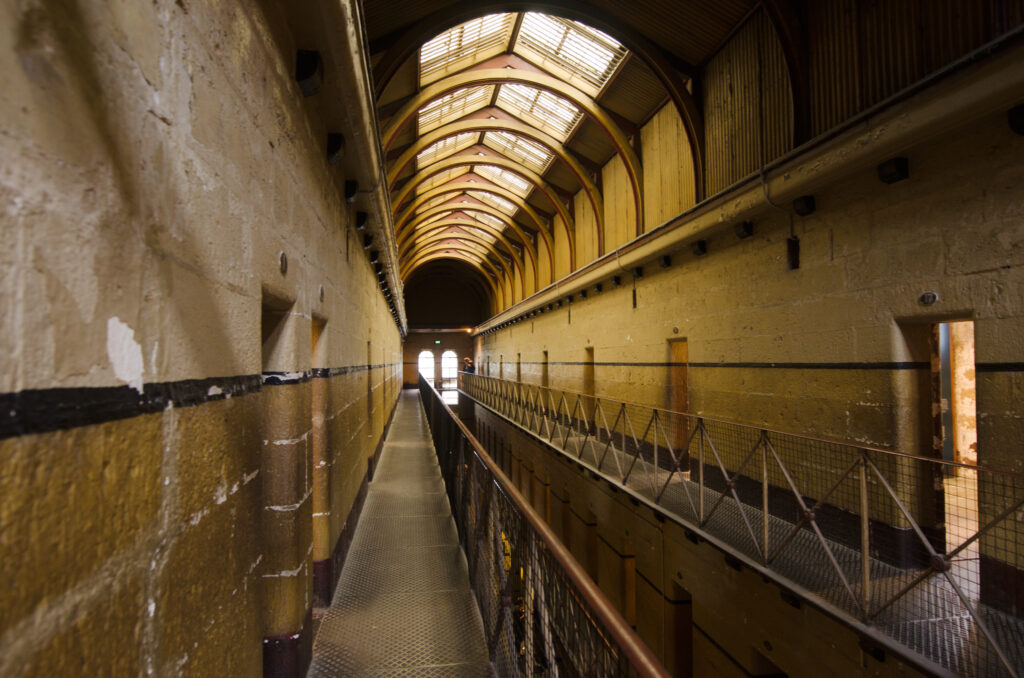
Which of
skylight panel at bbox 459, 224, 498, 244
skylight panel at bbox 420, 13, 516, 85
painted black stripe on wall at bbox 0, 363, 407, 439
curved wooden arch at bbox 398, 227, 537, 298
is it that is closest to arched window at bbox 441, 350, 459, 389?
curved wooden arch at bbox 398, 227, 537, 298

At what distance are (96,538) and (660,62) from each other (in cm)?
771

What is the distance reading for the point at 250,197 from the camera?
1867 millimetres

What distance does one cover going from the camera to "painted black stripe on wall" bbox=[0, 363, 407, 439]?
0.76 meters

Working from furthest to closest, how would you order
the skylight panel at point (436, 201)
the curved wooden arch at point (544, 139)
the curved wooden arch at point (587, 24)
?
1. the skylight panel at point (436, 201)
2. the curved wooden arch at point (544, 139)
3. the curved wooden arch at point (587, 24)

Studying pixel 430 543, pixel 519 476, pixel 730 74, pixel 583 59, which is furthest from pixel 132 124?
pixel 519 476

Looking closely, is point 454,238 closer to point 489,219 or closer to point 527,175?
point 489,219

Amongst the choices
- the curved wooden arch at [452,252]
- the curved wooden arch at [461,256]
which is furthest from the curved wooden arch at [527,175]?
the curved wooden arch at [461,256]

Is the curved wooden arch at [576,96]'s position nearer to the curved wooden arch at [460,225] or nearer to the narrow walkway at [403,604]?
the narrow walkway at [403,604]

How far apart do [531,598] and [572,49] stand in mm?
8421

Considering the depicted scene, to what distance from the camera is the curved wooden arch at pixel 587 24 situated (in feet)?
19.3

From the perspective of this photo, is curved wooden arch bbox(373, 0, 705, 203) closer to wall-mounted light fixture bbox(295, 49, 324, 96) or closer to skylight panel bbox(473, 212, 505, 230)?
wall-mounted light fixture bbox(295, 49, 324, 96)

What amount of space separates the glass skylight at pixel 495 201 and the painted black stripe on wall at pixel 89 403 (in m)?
15.2

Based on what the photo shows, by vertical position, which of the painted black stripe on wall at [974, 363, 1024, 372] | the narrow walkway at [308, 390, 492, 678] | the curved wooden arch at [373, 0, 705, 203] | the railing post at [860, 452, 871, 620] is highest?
the curved wooden arch at [373, 0, 705, 203]

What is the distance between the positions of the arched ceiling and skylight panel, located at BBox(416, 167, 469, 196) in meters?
0.05
